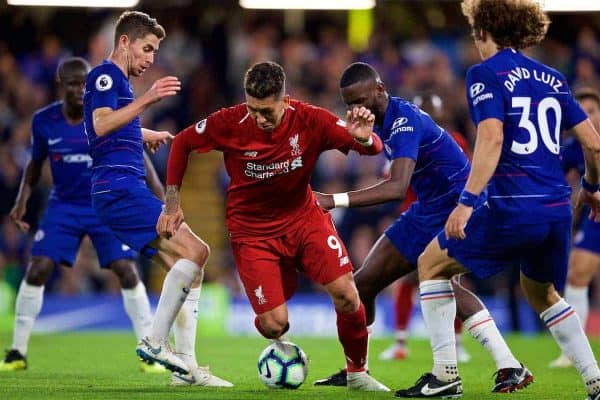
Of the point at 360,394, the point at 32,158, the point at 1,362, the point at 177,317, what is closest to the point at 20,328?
the point at 1,362

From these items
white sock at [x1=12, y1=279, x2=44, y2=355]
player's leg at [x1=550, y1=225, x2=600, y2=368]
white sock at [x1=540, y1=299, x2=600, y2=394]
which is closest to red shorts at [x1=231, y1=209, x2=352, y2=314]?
white sock at [x1=540, y1=299, x2=600, y2=394]

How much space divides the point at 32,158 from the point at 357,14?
512 inches

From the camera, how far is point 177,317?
7.72 m

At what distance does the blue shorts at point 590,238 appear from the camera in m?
10.4

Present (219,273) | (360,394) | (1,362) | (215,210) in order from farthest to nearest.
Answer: (215,210)
(219,273)
(1,362)
(360,394)

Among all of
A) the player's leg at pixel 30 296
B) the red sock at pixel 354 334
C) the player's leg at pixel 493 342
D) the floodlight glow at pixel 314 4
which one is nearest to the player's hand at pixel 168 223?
the red sock at pixel 354 334

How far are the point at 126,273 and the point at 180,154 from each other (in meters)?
2.59

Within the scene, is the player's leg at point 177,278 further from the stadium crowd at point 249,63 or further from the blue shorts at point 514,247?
the stadium crowd at point 249,63

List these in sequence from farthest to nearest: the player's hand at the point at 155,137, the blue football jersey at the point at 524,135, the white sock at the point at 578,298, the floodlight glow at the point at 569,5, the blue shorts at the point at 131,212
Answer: the floodlight glow at the point at 569,5
the white sock at the point at 578,298
the player's hand at the point at 155,137
the blue shorts at the point at 131,212
the blue football jersey at the point at 524,135

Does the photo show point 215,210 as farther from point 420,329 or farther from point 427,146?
point 427,146

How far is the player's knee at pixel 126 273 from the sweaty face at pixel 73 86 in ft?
4.67

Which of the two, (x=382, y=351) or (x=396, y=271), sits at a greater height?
(x=396, y=271)

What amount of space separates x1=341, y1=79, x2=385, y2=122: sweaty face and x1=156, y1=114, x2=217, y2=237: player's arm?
105 cm

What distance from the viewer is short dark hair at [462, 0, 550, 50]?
253 inches
